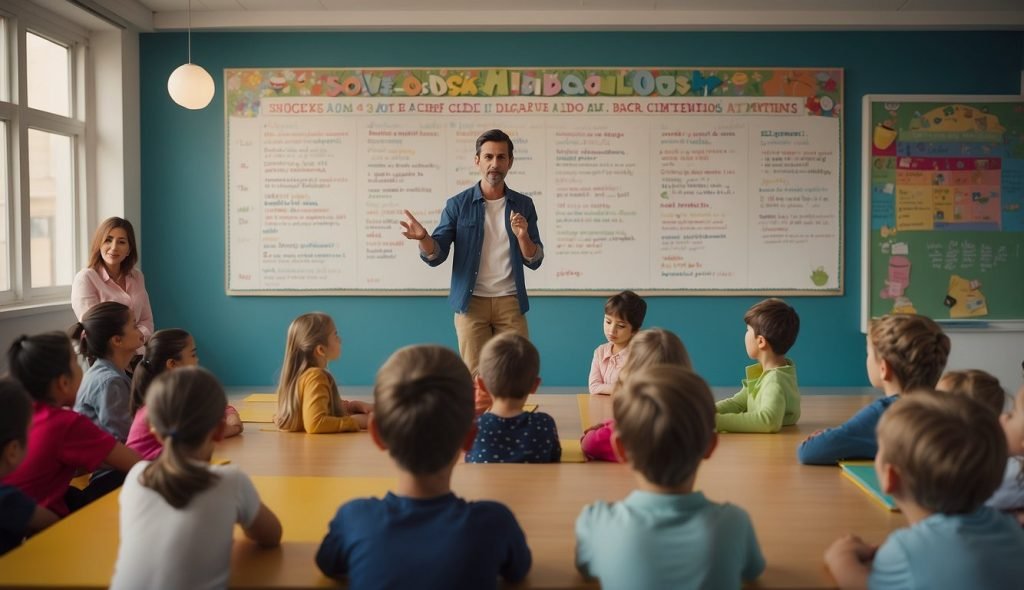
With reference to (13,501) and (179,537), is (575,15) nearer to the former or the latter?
(13,501)

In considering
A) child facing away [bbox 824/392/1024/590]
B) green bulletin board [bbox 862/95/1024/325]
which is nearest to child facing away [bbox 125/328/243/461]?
child facing away [bbox 824/392/1024/590]

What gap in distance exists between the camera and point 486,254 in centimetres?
416

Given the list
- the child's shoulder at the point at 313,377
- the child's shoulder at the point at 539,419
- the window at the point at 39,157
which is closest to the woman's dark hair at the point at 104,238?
the window at the point at 39,157

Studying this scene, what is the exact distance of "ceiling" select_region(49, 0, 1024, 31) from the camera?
215 inches

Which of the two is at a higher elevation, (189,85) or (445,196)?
(189,85)

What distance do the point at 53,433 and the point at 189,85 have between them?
299 cm

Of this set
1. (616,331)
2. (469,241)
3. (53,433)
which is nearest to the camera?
(53,433)

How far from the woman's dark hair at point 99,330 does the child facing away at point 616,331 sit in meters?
1.66

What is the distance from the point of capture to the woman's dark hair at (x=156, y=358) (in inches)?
104

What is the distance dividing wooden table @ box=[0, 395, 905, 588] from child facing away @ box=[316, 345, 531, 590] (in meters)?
0.08

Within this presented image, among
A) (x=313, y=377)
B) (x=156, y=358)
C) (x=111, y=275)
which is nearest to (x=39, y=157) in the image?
(x=111, y=275)

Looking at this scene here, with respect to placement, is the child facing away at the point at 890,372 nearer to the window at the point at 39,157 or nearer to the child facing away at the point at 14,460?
the child facing away at the point at 14,460

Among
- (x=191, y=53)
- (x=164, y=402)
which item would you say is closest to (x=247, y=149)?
(x=191, y=53)

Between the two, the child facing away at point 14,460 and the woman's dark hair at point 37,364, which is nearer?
the child facing away at point 14,460
